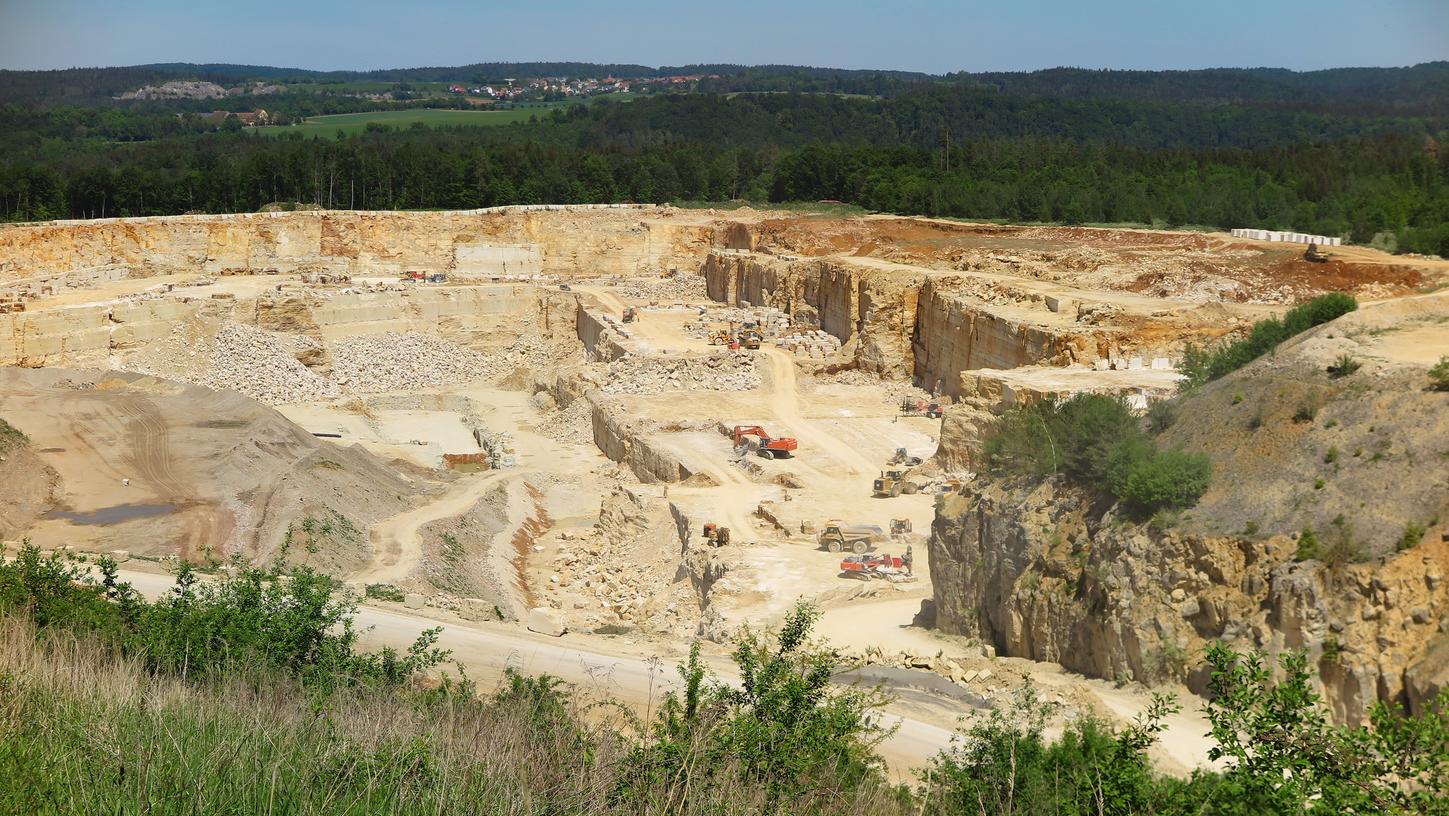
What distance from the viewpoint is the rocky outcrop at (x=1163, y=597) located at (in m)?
12.4

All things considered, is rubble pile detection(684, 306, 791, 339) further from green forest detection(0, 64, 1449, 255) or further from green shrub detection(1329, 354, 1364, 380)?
green shrub detection(1329, 354, 1364, 380)

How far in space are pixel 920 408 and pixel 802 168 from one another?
123ft

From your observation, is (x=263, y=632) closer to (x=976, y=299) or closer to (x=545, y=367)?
(x=976, y=299)

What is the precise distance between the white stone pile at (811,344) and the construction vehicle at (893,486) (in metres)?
15.8

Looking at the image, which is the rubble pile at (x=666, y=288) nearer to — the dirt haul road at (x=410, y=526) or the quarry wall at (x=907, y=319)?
the quarry wall at (x=907, y=319)

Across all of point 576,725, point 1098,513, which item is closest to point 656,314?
point 1098,513

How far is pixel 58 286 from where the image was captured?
50375 millimetres

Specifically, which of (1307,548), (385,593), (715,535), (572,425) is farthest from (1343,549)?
(572,425)

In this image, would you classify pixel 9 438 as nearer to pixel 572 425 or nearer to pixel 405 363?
pixel 572 425

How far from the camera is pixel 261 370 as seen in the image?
46.9 meters

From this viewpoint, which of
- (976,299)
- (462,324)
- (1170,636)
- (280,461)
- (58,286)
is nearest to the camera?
(1170,636)

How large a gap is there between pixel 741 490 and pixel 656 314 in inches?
903

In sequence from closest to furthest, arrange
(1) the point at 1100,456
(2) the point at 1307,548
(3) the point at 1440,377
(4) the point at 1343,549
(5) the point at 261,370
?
(4) the point at 1343,549 < (2) the point at 1307,548 < (3) the point at 1440,377 < (1) the point at 1100,456 < (5) the point at 261,370

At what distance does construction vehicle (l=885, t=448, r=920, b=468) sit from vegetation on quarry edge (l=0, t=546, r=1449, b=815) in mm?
18637
